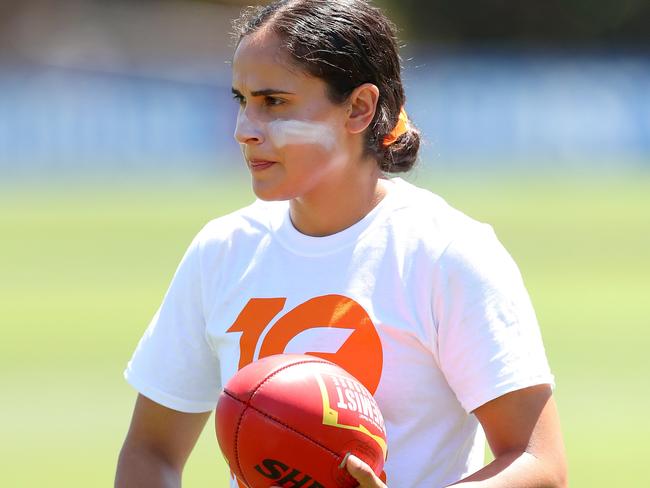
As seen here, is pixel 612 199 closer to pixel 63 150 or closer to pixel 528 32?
pixel 63 150

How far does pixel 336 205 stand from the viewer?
3.07m

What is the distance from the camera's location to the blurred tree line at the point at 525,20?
3522 centimetres

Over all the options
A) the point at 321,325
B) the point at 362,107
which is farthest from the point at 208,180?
the point at 321,325

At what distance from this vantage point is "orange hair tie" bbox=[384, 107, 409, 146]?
3.18 m

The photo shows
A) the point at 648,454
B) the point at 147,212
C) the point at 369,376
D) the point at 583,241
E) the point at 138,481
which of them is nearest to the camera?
the point at 369,376

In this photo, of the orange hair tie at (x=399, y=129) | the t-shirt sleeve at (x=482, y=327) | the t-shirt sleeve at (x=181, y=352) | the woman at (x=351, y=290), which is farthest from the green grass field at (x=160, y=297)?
the t-shirt sleeve at (x=482, y=327)

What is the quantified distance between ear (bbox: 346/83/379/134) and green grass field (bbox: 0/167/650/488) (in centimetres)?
116

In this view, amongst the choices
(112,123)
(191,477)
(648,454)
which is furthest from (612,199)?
(191,477)

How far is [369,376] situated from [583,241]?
1195 centimetres

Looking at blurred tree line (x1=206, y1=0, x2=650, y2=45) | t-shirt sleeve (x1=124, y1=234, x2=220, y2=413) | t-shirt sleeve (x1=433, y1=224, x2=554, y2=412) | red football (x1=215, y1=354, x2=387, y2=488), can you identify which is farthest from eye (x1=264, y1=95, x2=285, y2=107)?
blurred tree line (x1=206, y1=0, x2=650, y2=45)

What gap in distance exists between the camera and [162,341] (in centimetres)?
318

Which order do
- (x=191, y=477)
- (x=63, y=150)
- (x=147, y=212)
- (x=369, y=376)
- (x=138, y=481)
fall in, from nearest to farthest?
1. (x=369, y=376)
2. (x=138, y=481)
3. (x=191, y=477)
4. (x=147, y=212)
5. (x=63, y=150)

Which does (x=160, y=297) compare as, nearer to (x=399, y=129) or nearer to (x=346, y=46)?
(x=399, y=129)

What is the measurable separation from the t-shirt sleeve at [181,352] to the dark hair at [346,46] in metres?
0.55
